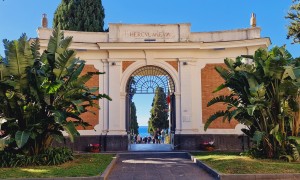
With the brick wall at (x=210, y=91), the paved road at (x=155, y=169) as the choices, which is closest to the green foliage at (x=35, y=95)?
the paved road at (x=155, y=169)

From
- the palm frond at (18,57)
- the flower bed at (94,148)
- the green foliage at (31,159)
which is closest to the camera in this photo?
the green foliage at (31,159)

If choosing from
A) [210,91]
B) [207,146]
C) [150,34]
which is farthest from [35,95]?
[210,91]

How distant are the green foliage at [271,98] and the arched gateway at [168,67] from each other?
5492mm

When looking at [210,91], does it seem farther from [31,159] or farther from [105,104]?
[31,159]

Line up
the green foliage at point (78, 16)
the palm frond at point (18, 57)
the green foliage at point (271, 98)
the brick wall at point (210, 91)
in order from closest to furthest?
the palm frond at point (18, 57), the green foliage at point (271, 98), the brick wall at point (210, 91), the green foliage at point (78, 16)

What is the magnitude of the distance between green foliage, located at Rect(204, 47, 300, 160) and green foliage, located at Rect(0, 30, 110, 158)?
20.2ft

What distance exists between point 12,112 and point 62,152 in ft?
7.71

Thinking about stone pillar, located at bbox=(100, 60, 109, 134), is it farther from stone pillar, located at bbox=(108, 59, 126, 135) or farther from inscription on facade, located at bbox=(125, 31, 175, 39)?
inscription on facade, located at bbox=(125, 31, 175, 39)

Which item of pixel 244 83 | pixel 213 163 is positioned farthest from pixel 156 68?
pixel 213 163

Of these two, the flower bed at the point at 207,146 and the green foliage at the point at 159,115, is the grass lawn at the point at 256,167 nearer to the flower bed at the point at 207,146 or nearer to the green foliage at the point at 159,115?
the flower bed at the point at 207,146

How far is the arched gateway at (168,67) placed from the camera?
60.4 ft

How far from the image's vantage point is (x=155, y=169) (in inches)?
470

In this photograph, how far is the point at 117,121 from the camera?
18.5 m

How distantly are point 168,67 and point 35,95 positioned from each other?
897 cm
